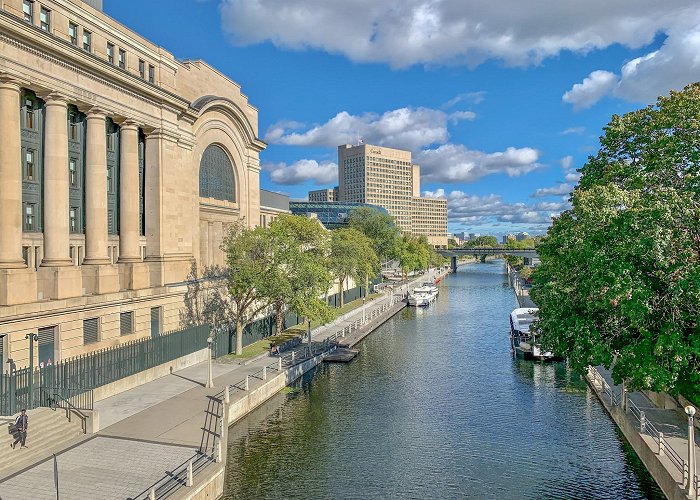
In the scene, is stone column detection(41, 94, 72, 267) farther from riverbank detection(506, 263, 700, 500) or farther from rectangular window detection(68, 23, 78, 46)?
riverbank detection(506, 263, 700, 500)

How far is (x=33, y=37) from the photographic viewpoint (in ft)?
99.0

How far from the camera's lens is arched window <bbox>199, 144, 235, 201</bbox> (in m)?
51.7

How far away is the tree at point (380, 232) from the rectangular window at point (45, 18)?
81.6m

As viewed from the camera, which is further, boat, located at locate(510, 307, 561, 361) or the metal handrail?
boat, located at locate(510, 307, 561, 361)

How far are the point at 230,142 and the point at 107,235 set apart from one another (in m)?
19.8

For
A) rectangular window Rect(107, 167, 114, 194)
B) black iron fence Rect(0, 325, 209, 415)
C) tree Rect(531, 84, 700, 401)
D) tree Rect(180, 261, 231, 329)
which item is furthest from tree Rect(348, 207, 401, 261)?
tree Rect(531, 84, 700, 401)

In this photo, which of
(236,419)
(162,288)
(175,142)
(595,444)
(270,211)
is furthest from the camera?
(270,211)

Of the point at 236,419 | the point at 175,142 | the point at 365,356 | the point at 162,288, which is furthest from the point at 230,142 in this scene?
the point at 236,419

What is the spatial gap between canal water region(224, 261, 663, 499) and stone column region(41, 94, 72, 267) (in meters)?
15.4

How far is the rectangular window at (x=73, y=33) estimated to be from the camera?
3562 centimetres

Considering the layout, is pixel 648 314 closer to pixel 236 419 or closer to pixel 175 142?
pixel 236 419

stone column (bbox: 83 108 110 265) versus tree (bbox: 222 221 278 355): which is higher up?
stone column (bbox: 83 108 110 265)

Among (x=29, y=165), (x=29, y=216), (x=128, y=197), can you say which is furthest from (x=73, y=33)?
(x=29, y=216)

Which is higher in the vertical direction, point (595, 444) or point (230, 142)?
point (230, 142)
